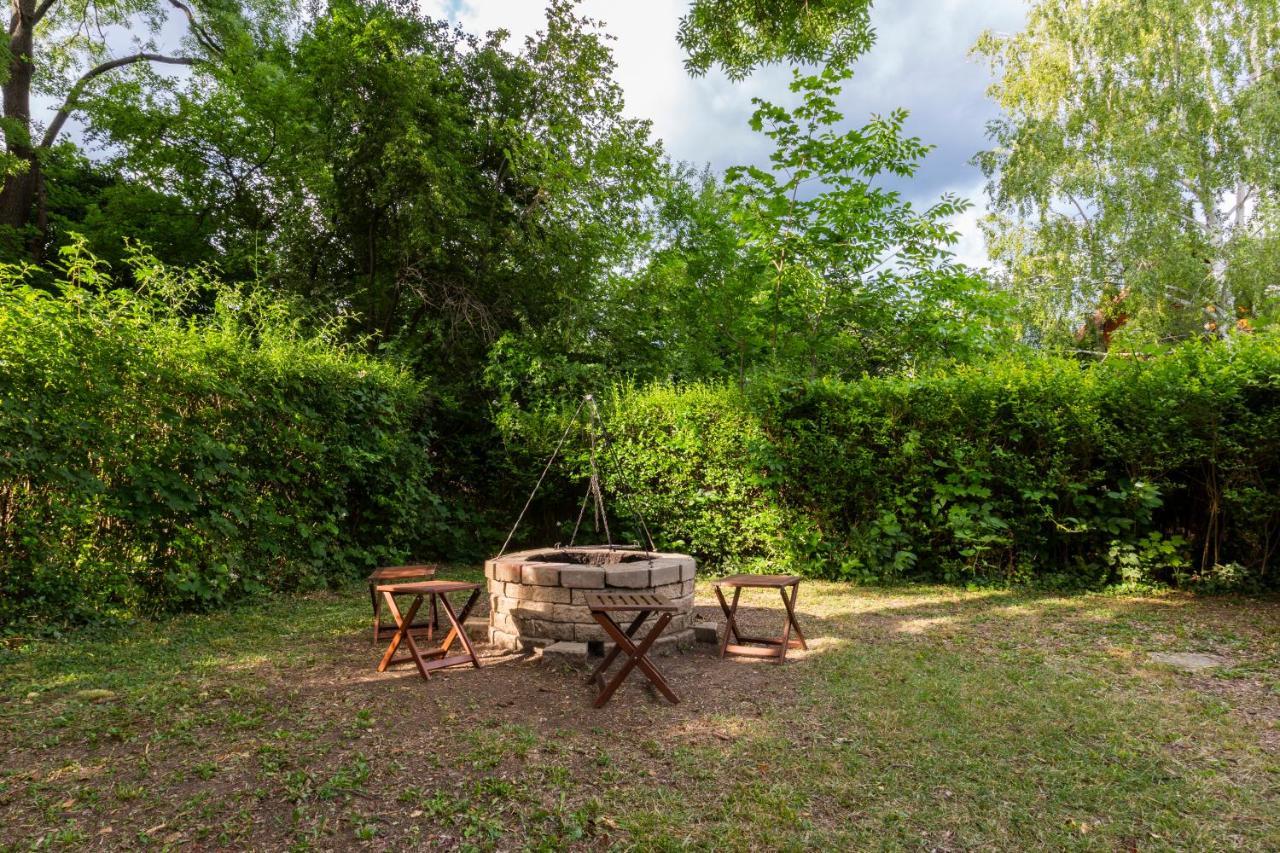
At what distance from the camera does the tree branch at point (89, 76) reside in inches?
600

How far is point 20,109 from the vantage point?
564 inches

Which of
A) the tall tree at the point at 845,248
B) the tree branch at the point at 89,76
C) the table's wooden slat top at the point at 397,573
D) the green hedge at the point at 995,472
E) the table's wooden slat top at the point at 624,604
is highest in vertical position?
the tree branch at the point at 89,76

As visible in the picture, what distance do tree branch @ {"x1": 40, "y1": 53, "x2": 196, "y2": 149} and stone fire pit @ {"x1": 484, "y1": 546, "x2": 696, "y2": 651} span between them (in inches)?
642

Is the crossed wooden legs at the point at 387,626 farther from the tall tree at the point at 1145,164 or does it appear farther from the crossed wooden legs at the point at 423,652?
the tall tree at the point at 1145,164

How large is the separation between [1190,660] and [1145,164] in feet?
52.9

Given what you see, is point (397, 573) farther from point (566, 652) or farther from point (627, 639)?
point (627, 639)

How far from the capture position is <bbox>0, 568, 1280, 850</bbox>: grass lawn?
9.05 feet

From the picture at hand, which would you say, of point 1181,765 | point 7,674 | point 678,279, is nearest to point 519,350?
point 678,279

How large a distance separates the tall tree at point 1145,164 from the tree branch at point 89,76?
67.6 ft

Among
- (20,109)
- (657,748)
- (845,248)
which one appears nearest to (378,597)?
(657,748)

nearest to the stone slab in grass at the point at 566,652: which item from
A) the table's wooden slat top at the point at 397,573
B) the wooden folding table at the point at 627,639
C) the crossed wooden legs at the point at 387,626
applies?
the wooden folding table at the point at 627,639

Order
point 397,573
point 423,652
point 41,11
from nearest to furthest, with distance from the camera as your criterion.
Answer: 1. point 423,652
2. point 397,573
3. point 41,11

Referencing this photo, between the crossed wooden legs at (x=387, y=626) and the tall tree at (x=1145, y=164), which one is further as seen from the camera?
the tall tree at (x=1145, y=164)

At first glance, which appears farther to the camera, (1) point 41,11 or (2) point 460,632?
(1) point 41,11
